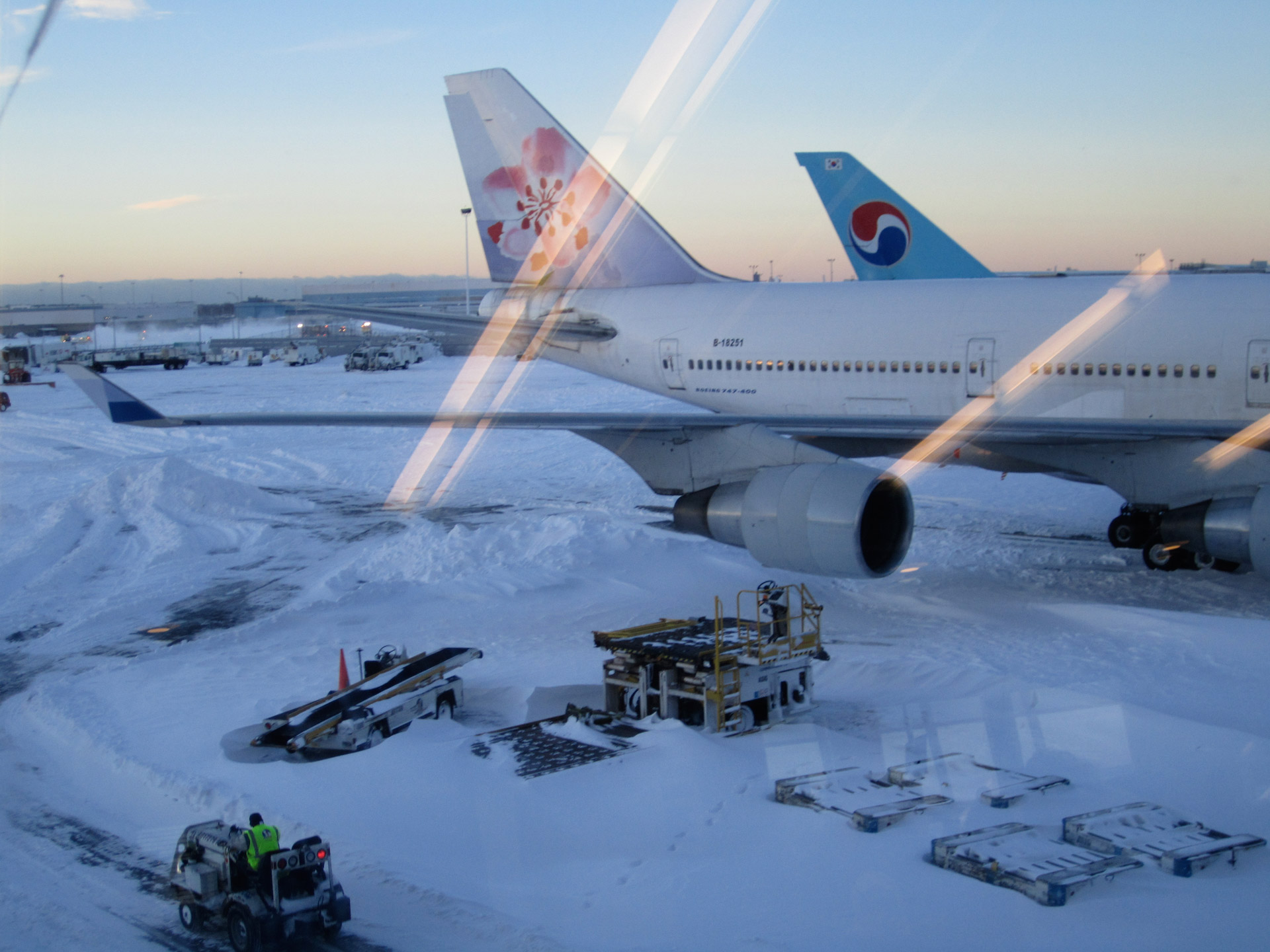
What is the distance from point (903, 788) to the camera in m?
7.62

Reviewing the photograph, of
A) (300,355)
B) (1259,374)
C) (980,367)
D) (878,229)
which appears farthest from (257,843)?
(300,355)

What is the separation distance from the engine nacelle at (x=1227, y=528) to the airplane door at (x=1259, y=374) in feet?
5.72

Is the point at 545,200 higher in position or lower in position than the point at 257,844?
higher

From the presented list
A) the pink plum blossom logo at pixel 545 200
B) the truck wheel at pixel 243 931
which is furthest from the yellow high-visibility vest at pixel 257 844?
the pink plum blossom logo at pixel 545 200

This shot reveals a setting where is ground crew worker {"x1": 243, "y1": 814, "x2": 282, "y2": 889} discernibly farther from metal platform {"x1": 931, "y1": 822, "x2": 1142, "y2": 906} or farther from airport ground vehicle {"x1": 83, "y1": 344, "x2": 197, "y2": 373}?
airport ground vehicle {"x1": 83, "y1": 344, "x2": 197, "y2": 373}

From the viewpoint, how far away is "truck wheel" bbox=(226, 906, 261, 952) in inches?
229

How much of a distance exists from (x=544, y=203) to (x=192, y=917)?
48.9 ft

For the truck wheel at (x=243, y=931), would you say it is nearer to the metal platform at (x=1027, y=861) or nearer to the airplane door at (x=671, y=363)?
the metal platform at (x=1027, y=861)

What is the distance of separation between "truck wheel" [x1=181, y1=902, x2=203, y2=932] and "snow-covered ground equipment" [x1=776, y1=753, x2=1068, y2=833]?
3823 millimetres

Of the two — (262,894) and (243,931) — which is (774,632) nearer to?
(262,894)

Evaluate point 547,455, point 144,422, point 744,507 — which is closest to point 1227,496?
point 744,507

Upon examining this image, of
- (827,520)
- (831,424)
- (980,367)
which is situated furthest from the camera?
(980,367)

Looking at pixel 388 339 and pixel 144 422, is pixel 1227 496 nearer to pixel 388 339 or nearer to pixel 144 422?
pixel 144 422

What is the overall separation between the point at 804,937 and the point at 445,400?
31.6m
